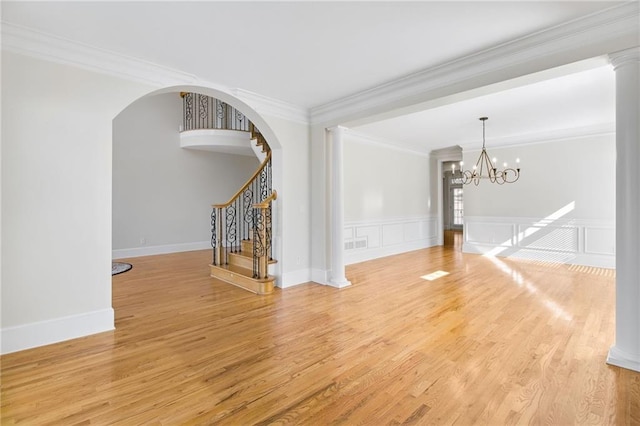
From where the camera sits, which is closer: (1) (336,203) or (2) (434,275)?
(1) (336,203)

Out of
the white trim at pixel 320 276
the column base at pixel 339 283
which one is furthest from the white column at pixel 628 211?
the white trim at pixel 320 276

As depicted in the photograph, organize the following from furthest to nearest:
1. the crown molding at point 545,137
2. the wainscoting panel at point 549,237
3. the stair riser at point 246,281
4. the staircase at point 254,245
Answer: the wainscoting panel at point 549,237 < the crown molding at point 545,137 < the staircase at point 254,245 < the stair riser at point 246,281

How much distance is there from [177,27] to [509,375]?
3.84 metres

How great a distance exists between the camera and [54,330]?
2.87 metres

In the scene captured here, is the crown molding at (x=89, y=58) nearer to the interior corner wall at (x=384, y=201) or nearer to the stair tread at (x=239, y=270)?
the stair tread at (x=239, y=270)

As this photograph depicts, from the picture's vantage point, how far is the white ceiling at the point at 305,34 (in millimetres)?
2410

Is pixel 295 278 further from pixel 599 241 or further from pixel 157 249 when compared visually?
pixel 599 241

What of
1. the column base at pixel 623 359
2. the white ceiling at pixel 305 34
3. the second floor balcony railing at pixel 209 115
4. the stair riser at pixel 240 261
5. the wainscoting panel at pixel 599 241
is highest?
the second floor balcony railing at pixel 209 115

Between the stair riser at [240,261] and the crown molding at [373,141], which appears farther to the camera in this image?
the crown molding at [373,141]

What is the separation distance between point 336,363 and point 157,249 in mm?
6740

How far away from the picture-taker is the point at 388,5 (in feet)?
7.79

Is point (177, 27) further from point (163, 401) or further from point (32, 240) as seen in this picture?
point (163, 401)

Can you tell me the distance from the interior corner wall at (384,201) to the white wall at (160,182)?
413cm

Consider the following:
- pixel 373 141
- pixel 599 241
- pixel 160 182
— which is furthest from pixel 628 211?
pixel 160 182
